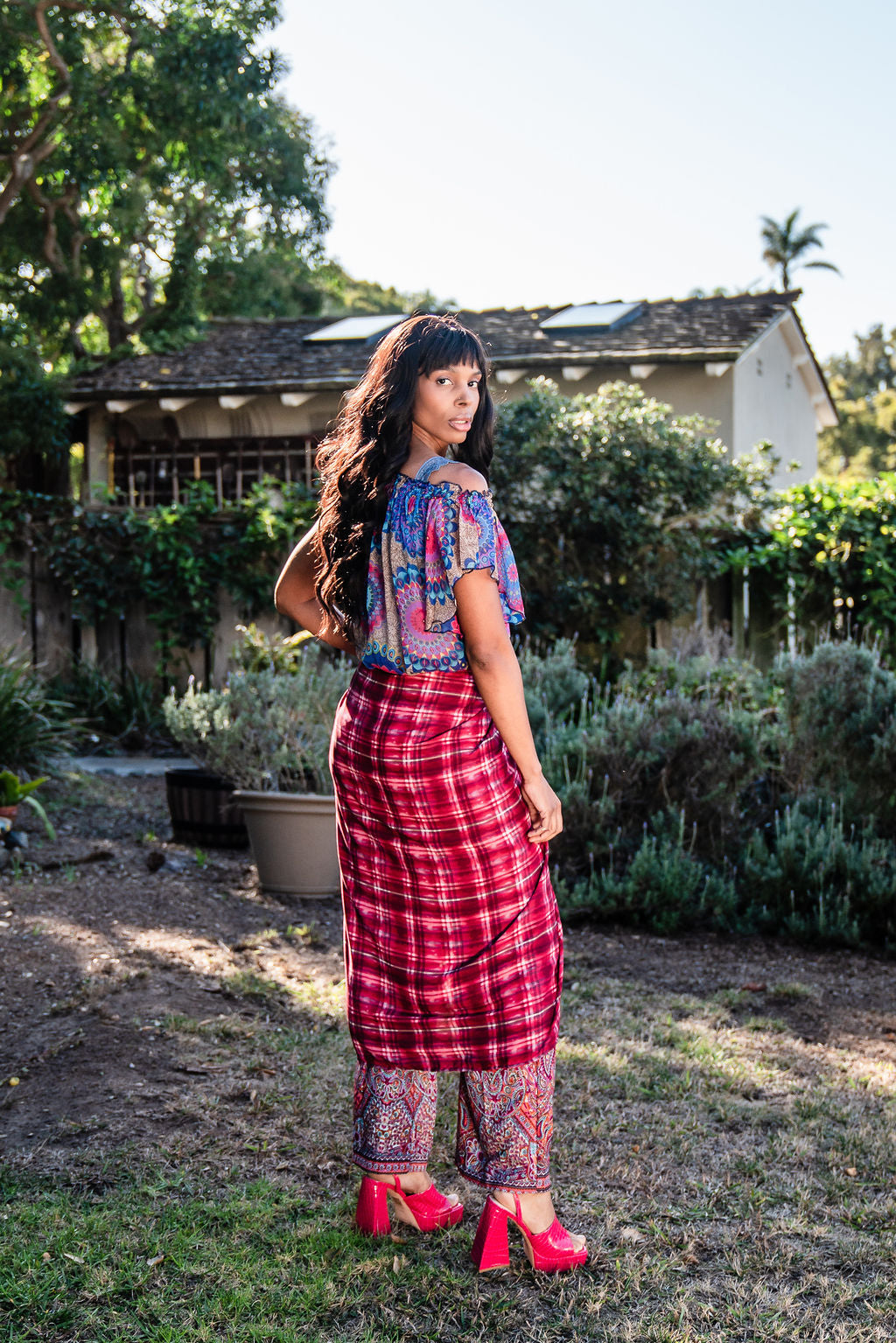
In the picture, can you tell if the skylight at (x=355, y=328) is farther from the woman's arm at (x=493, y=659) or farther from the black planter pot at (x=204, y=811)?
the woman's arm at (x=493, y=659)

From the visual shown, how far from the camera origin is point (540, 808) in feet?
7.80

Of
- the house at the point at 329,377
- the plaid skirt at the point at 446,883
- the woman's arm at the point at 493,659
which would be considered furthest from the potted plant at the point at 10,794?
the house at the point at 329,377

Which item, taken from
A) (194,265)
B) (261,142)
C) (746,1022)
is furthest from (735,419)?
(746,1022)

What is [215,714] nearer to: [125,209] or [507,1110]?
[507,1110]

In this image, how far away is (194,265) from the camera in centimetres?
1708

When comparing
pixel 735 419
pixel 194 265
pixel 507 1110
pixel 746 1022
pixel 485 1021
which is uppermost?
pixel 194 265

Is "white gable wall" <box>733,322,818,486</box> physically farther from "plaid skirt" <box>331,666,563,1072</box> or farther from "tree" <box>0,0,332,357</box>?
"plaid skirt" <box>331,666,563,1072</box>

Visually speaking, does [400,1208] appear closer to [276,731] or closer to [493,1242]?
[493,1242]

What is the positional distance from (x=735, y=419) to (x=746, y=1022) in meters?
10.8

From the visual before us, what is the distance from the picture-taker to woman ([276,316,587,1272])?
7.60 ft

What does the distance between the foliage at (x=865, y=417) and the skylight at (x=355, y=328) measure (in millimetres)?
17418

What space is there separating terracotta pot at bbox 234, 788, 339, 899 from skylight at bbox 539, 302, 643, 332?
10019 mm

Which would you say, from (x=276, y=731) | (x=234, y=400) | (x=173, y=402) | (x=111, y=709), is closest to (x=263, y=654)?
(x=276, y=731)

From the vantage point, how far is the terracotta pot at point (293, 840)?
206 inches
